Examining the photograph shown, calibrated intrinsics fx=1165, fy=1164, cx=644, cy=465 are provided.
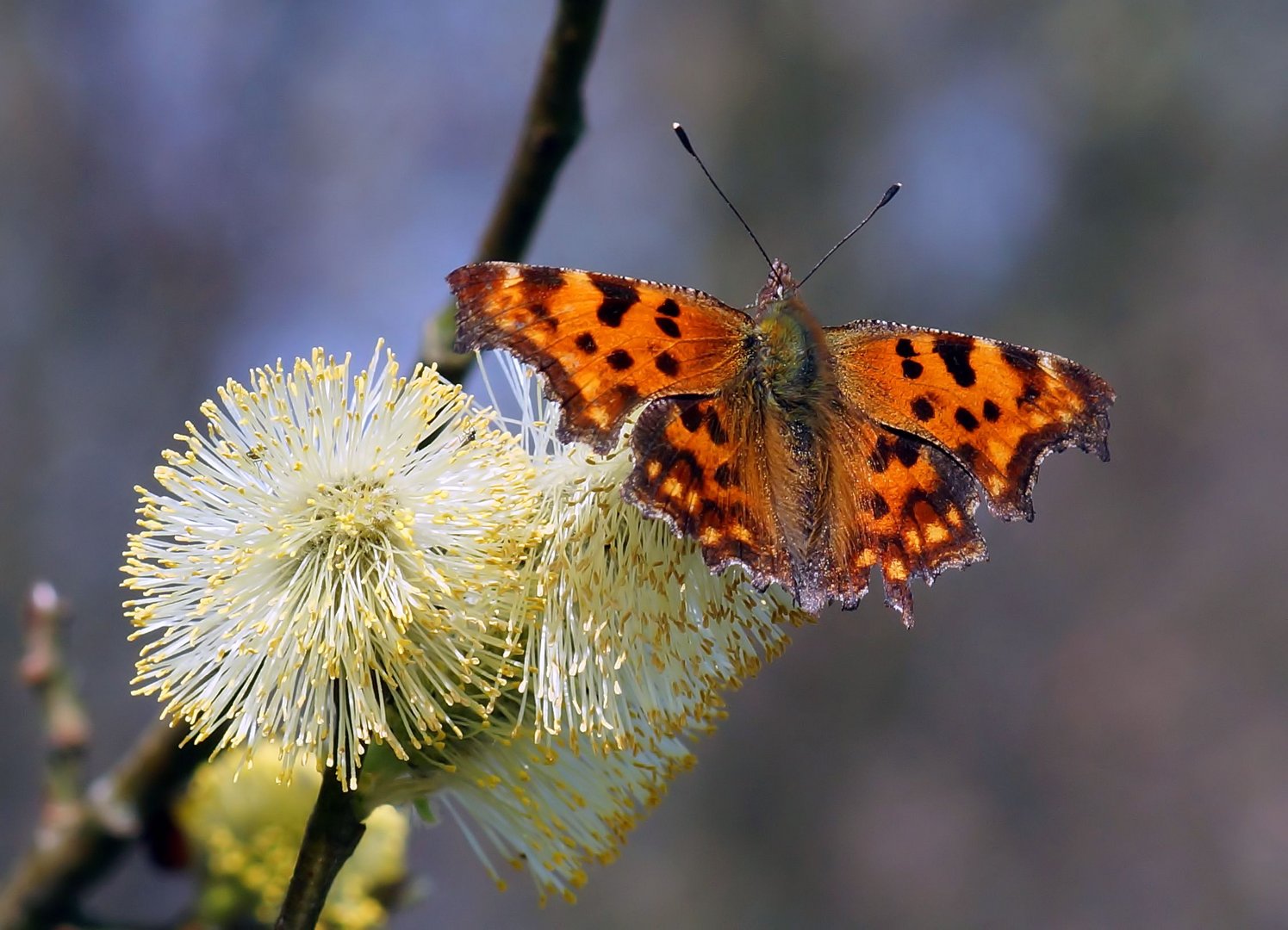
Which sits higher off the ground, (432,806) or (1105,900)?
(432,806)

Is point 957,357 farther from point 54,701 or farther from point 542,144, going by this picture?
point 54,701

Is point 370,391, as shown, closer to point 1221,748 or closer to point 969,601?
point 969,601

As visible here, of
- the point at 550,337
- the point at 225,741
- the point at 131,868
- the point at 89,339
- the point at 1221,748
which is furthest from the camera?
the point at 1221,748

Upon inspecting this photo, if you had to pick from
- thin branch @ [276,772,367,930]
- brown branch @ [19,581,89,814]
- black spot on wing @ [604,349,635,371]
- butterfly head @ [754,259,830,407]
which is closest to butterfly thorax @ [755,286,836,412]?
butterfly head @ [754,259,830,407]

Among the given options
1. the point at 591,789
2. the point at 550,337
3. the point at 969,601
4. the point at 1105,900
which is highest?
the point at 969,601

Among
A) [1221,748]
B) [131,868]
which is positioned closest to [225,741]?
[131,868]

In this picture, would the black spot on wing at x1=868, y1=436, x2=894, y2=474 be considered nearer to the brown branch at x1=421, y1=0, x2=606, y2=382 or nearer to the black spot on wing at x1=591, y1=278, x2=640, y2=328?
the black spot on wing at x1=591, y1=278, x2=640, y2=328

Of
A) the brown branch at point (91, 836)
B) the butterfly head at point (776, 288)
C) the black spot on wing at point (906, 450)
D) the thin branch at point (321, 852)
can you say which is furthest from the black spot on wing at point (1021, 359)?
the brown branch at point (91, 836)

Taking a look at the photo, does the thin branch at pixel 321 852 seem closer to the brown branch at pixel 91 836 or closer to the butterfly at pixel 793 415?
the butterfly at pixel 793 415

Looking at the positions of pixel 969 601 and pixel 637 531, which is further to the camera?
pixel 969 601
